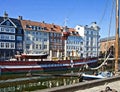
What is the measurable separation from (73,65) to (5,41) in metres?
25.7

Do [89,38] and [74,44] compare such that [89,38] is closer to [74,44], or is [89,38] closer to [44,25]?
[74,44]

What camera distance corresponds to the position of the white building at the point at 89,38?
9388 cm

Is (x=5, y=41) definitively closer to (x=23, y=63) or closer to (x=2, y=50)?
(x=2, y=50)

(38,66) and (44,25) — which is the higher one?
(44,25)

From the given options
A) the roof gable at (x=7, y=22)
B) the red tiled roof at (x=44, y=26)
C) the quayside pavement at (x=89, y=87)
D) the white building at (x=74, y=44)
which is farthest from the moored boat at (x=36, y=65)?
the white building at (x=74, y=44)

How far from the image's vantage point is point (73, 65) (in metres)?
50.8

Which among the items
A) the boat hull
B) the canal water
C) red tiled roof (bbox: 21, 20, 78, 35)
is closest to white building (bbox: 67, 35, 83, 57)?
red tiled roof (bbox: 21, 20, 78, 35)

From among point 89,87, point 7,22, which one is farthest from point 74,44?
point 89,87

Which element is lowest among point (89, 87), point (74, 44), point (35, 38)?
point (89, 87)

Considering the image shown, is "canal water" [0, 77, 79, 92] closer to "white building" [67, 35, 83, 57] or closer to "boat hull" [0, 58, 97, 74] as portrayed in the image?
"boat hull" [0, 58, 97, 74]

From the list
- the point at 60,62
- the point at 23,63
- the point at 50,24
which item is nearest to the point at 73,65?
the point at 60,62

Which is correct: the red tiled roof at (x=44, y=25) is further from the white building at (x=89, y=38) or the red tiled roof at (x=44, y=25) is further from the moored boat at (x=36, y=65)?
the moored boat at (x=36, y=65)

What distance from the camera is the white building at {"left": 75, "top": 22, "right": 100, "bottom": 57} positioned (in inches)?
3696

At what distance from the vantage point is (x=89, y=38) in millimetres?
96875
